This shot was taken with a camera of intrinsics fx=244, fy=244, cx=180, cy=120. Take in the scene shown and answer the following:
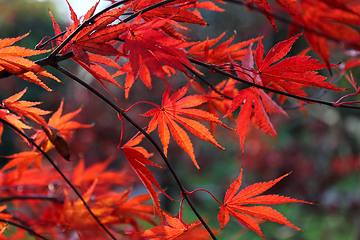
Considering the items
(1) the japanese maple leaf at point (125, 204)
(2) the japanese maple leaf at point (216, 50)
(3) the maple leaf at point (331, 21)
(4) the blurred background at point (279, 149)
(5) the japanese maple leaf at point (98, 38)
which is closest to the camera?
(3) the maple leaf at point (331, 21)

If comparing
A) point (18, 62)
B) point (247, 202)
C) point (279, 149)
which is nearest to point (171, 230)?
point (247, 202)

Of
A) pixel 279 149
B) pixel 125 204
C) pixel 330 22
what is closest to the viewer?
pixel 330 22

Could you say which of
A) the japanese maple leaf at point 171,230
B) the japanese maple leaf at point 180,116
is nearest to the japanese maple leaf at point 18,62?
the japanese maple leaf at point 180,116

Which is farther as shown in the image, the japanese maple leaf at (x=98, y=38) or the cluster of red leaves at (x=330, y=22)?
the japanese maple leaf at (x=98, y=38)

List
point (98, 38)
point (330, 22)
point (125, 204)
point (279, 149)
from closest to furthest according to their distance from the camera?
1. point (330, 22)
2. point (98, 38)
3. point (125, 204)
4. point (279, 149)

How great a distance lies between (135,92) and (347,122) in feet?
8.32

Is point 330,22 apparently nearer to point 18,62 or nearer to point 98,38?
point 98,38

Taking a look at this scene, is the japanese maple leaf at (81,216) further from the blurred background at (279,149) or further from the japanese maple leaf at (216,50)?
the blurred background at (279,149)

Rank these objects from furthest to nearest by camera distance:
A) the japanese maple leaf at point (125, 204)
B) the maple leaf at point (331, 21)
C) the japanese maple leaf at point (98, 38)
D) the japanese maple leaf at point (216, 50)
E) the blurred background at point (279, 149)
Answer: the blurred background at point (279, 149)
the japanese maple leaf at point (125, 204)
the japanese maple leaf at point (216, 50)
the japanese maple leaf at point (98, 38)
the maple leaf at point (331, 21)

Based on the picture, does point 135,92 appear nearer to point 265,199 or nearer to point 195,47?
point 195,47

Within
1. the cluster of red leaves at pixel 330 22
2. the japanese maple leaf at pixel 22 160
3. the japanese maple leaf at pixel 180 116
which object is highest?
the cluster of red leaves at pixel 330 22

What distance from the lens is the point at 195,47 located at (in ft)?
1.94

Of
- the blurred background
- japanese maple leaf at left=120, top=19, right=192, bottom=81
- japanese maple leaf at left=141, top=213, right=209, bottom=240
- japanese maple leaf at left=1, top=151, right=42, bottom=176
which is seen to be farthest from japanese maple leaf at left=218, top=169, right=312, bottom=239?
the blurred background

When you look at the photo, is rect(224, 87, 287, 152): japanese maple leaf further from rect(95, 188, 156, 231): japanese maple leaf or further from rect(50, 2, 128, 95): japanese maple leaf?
rect(95, 188, 156, 231): japanese maple leaf
